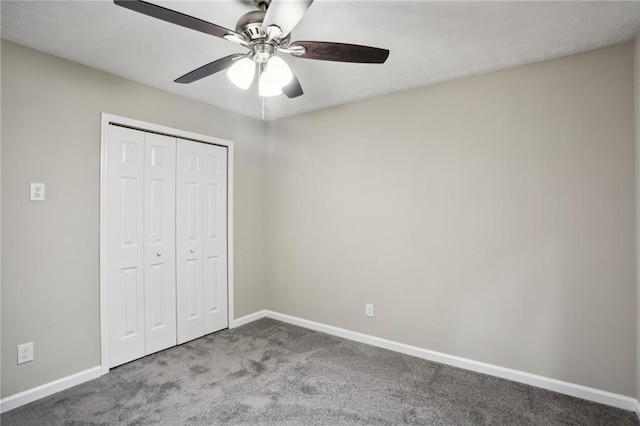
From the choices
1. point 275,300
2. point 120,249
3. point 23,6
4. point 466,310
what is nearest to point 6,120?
point 23,6

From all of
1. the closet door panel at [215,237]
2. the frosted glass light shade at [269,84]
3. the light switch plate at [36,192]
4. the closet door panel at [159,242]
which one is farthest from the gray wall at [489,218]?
the light switch plate at [36,192]

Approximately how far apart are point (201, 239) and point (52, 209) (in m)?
1.28

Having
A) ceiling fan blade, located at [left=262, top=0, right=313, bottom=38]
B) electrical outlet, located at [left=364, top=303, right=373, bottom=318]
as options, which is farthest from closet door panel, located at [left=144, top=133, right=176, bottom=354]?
ceiling fan blade, located at [left=262, top=0, right=313, bottom=38]

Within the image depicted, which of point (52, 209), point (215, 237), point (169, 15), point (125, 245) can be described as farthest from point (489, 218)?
point (52, 209)

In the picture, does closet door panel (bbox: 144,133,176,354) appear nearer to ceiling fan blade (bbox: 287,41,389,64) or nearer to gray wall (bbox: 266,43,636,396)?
gray wall (bbox: 266,43,636,396)

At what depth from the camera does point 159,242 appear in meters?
3.08

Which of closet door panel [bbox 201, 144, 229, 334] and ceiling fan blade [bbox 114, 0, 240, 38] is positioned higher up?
ceiling fan blade [bbox 114, 0, 240, 38]

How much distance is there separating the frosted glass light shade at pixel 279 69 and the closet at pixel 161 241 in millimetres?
1679

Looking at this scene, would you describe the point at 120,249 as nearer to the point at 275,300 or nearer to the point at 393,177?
the point at 275,300

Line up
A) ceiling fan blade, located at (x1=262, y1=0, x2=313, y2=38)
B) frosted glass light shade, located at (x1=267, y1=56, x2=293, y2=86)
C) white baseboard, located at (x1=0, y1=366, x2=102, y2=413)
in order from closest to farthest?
ceiling fan blade, located at (x1=262, y1=0, x2=313, y2=38) → frosted glass light shade, located at (x1=267, y1=56, x2=293, y2=86) → white baseboard, located at (x1=0, y1=366, x2=102, y2=413)

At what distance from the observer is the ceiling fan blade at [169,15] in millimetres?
1278

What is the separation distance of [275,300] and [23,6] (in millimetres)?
3239

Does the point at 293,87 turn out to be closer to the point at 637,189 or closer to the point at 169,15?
the point at 169,15

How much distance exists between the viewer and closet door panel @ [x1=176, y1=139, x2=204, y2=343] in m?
3.24
